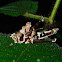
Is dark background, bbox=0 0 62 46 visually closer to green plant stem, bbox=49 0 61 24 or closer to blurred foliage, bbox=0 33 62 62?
green plant stem, bbox=49 0 61 24

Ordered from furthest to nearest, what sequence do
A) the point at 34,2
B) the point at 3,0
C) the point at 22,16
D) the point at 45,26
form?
1. the point at 34,2
2. the point at 3,0
3. the point at 22,16
4. the point at 45,26

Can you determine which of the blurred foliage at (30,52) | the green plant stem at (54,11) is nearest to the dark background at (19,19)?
the green plant stem at (54,11)

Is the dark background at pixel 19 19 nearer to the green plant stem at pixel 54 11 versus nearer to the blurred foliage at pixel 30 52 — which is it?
the green plant stem at pixel 54 11

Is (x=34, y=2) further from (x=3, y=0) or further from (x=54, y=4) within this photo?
(x=54, y=4)

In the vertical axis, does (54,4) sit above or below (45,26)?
above

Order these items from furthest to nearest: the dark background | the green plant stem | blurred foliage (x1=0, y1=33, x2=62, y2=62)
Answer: the dark background
the green plant stem
blurred foliage (x1=0, y1=33, x2=62, y2=62)

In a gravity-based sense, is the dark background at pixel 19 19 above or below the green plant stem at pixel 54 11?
below

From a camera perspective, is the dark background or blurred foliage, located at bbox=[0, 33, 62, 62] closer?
blurred foliage, located at bbox=[0, 33, 62, 62]

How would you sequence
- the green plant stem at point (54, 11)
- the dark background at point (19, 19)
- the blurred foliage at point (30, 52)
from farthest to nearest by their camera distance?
the dark background at point (19, 19) < the green plant stem at point (54, 11) < the blurred foliage at point (30, 52)

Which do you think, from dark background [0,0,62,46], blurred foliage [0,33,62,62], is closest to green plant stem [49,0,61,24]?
dark background [0,0,62,46]

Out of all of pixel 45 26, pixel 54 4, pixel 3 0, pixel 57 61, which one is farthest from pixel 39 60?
pixel 3 0

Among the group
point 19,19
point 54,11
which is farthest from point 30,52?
point 19,19
